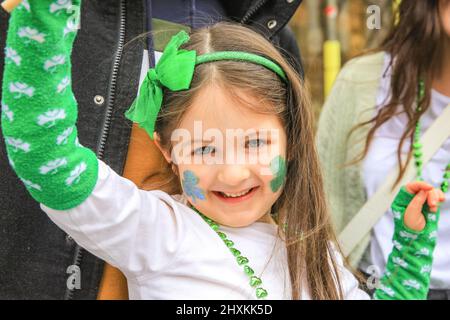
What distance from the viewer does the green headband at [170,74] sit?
154 cm

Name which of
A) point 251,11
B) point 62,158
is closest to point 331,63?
point 251,11

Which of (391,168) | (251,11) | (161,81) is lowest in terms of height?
(391,168)

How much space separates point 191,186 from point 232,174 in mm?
118

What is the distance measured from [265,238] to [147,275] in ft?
1.03

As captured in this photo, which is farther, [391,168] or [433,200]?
[391,168]

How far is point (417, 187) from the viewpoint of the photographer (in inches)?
69.0

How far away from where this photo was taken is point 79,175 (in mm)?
1316

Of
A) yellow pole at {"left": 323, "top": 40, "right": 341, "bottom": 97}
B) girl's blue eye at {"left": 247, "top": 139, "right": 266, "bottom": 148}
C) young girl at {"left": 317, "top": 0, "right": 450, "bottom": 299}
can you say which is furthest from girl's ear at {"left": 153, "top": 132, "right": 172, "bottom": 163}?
yellow pole at {"left": 323, "top": 40, "right": 341, "bottom": 97}

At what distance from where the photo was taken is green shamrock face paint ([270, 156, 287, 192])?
158 centimetres

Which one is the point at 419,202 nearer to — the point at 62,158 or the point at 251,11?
the point at 251,11

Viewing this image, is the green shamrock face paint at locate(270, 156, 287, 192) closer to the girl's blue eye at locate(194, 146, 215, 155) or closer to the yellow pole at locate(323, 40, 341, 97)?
the girl's blue eye at locate(194, 146, 215, 155)

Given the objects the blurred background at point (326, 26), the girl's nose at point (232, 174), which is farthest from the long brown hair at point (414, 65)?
the blurred background at point (326, 26)
